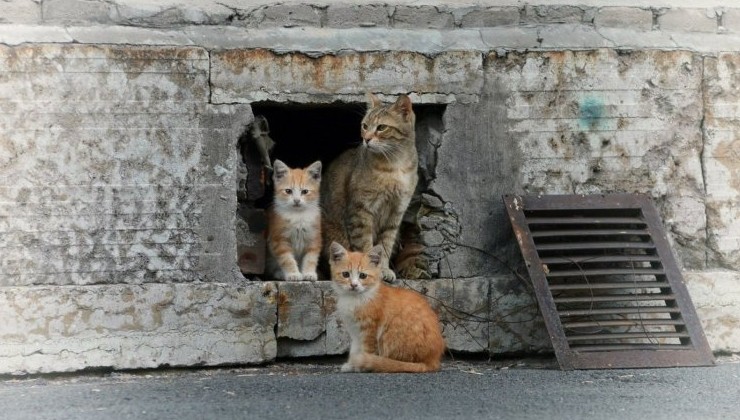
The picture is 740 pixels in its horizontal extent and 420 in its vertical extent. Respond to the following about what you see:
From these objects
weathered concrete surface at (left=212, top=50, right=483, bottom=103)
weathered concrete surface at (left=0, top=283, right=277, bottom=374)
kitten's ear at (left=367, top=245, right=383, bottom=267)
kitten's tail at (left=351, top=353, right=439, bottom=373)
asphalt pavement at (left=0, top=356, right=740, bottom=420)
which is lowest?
asphalt pavement at (left=0, top=356, right=740, bottom=420)

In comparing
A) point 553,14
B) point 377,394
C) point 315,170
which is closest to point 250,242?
point 315,170

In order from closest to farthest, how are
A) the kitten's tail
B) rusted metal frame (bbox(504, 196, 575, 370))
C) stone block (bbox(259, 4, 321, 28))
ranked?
1. the kitten's tail
2. rusted metal frame (bbox(504, 196, 575, 370))
3. stone block (bbox(259, 4, 321, 28))

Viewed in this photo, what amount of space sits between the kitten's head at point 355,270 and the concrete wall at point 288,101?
0.29 m

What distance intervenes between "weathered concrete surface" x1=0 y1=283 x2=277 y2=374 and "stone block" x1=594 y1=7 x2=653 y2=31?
3021mm

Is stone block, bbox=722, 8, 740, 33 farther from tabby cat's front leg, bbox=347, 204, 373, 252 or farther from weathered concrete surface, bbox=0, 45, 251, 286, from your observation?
weathered concrete surface, bbox=0, 45, 251, 286

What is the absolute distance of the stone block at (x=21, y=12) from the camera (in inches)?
279

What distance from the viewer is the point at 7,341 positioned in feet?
Result: 22.8

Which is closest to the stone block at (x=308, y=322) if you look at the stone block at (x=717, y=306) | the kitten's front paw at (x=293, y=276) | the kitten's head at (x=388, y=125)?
the kitten's front paw at (x=293, y=276)

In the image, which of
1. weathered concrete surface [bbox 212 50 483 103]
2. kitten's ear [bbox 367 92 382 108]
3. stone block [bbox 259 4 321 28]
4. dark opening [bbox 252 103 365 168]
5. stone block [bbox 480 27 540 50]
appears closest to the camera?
weathered concrete surface [bbox 212 50 483 103]

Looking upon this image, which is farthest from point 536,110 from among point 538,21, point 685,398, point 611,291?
point 685,398

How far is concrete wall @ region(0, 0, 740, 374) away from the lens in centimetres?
706

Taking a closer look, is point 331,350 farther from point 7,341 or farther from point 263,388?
point 7,341

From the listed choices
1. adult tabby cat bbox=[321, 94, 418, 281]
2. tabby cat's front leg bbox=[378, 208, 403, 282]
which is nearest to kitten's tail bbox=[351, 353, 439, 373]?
adult tabby cat bbox=[321, 94, 418, 281]

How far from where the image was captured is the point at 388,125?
7617 millimetres
